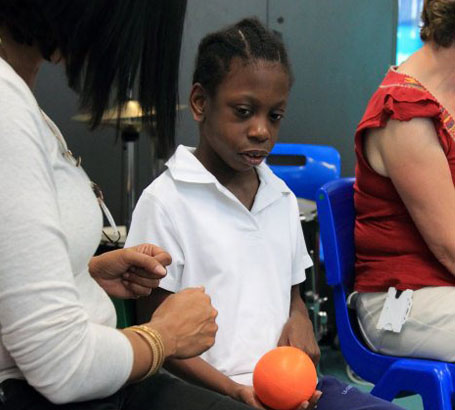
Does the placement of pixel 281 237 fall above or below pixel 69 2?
below

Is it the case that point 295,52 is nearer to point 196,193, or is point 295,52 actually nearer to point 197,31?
point 197,31

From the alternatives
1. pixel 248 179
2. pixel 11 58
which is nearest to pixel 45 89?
pixel 248 179

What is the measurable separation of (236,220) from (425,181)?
0.46 metres

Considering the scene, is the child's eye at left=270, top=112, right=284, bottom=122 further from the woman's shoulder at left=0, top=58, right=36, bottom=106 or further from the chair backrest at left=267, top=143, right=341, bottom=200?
the chair backrest at left=267, top=143, right=341, bottom=200

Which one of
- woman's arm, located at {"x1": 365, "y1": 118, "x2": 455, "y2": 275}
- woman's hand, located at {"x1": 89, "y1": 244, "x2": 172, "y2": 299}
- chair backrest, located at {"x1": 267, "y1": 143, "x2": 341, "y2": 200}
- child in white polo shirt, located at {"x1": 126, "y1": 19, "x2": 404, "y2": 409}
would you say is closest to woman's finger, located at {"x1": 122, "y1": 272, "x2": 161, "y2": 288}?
woman's hand, located at {"x1": 89, "y1": 244, "x2": 172, "y2": 299}

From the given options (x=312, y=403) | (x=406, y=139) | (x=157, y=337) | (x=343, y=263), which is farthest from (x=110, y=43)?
(x=343, y=263)

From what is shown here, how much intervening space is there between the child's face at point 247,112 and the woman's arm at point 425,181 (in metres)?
0.31

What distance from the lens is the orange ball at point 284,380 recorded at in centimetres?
107

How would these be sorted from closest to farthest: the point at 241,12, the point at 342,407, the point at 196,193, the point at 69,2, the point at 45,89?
1. the point at 69,2
2. the point at 342,407
3. the point at 196,193
4. the point at 45,89
5. the point at 241,12

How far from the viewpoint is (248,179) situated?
1424 mm

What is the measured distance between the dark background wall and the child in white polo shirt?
199 cm

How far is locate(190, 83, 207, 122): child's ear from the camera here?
140 cm

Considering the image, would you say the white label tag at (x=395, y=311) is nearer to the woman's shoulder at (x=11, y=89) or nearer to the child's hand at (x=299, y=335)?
the child's hand at (x=299, y=335)

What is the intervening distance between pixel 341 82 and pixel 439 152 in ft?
8.16
